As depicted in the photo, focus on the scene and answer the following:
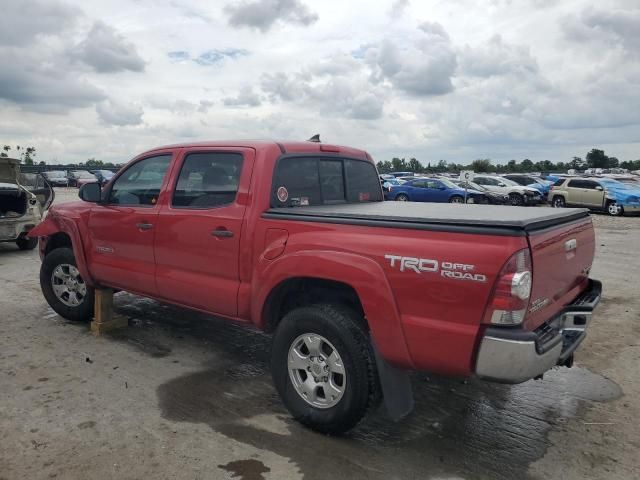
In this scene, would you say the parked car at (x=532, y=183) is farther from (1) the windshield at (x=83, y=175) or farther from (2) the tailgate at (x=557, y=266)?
(1) the windshield at (x=83, y=175)

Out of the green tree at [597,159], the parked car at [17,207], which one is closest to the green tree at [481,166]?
the green tree at [597,159]

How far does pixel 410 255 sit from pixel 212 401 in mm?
1987

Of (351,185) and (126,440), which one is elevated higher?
(351,185)

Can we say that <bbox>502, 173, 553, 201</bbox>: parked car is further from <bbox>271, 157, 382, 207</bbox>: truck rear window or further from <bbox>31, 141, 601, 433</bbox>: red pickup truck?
<bbox>31, 141, 601, 433</bbox>: red pickup truck

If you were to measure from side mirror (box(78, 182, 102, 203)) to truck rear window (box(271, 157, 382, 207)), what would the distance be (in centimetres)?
213

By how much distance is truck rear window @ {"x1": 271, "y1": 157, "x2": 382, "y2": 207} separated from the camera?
412cm

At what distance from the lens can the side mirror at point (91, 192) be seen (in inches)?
203

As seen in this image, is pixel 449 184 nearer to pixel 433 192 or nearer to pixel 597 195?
pixel 433 192

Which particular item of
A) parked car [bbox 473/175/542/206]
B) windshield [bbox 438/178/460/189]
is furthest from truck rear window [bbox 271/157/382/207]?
parked car [bbox 473/175/542/206]

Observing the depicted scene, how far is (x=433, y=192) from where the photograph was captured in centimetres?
2519

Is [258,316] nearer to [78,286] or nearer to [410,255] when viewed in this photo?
[410,255]

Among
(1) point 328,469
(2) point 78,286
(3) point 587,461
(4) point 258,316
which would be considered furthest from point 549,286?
(2) point 78,286

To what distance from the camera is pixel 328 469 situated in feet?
10.4

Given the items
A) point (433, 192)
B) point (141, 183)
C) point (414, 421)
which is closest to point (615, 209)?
point (433, 192)
